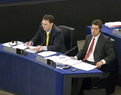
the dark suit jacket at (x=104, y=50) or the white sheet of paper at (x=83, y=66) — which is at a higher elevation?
the dark suit jacket at (x=104, y=50)

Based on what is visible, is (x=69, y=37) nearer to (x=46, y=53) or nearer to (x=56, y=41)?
(x=56, y=41)

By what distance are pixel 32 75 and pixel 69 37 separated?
1.22 metres

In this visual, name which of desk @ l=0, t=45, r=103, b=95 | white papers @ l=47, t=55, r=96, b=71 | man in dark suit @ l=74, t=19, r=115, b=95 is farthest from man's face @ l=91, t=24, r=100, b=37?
desk @ l=0, t=45, r=103, b=95

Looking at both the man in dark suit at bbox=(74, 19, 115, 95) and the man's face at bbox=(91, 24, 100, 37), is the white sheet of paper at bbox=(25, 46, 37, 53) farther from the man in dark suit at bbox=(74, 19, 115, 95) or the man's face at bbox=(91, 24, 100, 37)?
the man's face at bbox=(91, 24, 100, 37)

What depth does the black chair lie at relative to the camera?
6.63 meters

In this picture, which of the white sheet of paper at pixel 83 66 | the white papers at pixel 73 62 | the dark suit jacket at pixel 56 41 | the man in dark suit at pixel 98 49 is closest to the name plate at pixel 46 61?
the white papers at pixel 73 62

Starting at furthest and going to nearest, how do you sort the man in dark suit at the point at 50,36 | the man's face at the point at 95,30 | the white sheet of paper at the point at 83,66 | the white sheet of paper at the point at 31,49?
the man in dark suit at the point at 50,36 → the white sheet of paper at the point at 31,49 → the man's face at the point at 95,30 → the white sheet of paper at the point at 83,66

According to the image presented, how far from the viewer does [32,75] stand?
5.79m

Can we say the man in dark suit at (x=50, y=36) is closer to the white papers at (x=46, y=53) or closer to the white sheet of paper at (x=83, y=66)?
the white papers at (x=46, y=53)

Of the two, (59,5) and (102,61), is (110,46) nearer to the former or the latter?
(102,61)

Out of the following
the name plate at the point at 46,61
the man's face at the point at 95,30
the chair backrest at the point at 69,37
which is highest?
the man's face at the point at 95,30

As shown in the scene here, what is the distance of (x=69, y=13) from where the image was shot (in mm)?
9086

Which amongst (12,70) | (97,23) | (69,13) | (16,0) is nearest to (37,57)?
(12,70)

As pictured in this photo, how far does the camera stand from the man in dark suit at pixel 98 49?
233 inches
